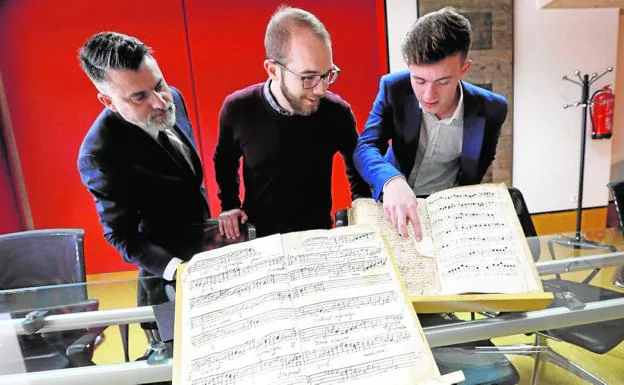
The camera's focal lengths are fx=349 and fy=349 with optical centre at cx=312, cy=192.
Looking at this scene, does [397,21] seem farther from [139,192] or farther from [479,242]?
[479,242]

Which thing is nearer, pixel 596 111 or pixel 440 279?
pixel 440 279

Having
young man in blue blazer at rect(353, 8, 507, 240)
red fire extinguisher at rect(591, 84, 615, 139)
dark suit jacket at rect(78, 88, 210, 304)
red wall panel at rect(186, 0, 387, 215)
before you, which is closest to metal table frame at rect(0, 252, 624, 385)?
young man in blue blazer at rect(353, 8, 507, 240)

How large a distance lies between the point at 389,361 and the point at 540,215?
150 inches

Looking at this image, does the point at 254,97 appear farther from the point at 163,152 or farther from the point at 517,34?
the point at 517,34

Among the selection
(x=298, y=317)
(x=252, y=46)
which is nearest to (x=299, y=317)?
(x=298, y=317)

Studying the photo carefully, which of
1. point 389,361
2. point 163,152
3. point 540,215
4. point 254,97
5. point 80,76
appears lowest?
point 540,215

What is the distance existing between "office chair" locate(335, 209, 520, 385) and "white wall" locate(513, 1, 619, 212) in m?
3.02

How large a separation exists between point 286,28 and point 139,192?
80 cm

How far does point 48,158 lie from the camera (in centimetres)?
321

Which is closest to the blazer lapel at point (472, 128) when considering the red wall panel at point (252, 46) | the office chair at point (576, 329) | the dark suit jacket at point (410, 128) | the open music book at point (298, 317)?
the dark suit jacket at point (410, 128)

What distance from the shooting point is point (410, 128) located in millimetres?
1263

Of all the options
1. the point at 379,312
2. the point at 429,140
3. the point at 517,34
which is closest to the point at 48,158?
the point at 429,140

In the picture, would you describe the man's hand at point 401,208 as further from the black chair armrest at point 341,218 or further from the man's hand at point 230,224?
the man's hand at point 230,224

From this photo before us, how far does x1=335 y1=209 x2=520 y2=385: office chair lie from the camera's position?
770 millimetres
